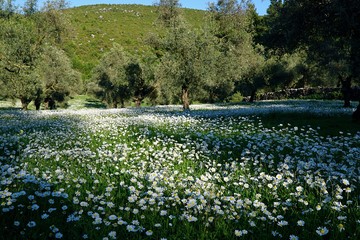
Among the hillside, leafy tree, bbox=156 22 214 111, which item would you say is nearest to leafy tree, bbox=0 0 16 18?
leafy tree, bbox=156 22 214 111

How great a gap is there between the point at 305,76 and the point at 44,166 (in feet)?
217

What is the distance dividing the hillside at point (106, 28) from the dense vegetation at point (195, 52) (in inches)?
1932

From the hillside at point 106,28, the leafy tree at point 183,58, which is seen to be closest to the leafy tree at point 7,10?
the leafy tree at point 183,58

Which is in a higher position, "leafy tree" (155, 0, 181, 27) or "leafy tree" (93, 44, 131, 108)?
"leafy tree" (155, 0, 181, 27)

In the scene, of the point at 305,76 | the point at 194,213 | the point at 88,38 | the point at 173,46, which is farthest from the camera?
the point at 88,38

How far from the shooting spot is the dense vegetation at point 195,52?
16.5 meters

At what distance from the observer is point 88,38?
123 metres

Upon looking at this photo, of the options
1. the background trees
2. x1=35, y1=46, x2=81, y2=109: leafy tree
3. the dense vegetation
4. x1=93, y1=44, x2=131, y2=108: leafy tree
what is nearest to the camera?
the dense vegetation

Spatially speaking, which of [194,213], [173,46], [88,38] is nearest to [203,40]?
[173,46]

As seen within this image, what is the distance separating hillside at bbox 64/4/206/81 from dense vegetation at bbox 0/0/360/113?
161ft

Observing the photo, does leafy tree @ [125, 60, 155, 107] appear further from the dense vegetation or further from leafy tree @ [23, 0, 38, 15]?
leafy tree @ [23, 0, 38, 15]

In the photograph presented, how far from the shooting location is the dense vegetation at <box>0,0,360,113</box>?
1648 cm

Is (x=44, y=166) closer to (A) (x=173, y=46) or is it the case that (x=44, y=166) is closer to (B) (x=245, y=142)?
(B) (x=245, y=142)

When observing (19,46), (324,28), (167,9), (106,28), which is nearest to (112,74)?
(167,9)
